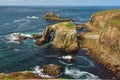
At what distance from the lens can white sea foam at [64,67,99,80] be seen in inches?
2185

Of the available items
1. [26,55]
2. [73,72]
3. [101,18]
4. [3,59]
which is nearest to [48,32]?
[26,55]

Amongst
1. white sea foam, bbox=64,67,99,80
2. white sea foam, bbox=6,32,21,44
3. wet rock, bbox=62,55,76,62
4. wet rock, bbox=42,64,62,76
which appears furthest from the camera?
white sea foam, bbox=6,32,21,44

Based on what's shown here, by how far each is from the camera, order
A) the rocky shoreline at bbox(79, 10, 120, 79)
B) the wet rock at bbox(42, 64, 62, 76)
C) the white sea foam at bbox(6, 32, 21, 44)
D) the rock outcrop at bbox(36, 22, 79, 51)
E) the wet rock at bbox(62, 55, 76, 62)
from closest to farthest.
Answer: the wet rock at bbox(42, 64, 62, 76) < the rocky shoreline at bbox(79, 10, 120, 79) < the wet rock at bbox(62, 55, 76, 62) < the rock outcrop at bbox(36, 22, 79, 51) < the white sea foam at bbox(6, 32, 21, 44)

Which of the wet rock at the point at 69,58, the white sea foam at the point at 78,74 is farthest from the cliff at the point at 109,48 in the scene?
the wet rock at the point at 69,58

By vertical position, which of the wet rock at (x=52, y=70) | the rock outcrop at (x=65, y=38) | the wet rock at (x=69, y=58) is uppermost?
the rock outcrop at (x=65, y=38)

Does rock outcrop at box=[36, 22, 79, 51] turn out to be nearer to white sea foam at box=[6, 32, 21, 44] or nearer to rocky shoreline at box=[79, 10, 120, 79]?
rocky shoreline at box=[79, 10, 120, 79]

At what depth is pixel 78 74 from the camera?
5716 cm

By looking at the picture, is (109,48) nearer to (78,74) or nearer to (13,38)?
(78,74)

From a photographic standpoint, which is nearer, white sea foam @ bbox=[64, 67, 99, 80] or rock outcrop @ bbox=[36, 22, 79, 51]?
white sea foam @ bbox=[64, 67, 99, 80]

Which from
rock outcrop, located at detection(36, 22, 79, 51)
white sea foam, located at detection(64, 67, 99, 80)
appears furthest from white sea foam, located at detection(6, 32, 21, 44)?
white sea foam, located at detection(64, 67, 99, 80)

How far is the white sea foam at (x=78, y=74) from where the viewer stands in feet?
182

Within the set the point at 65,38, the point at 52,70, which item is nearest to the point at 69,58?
the point at 65,38

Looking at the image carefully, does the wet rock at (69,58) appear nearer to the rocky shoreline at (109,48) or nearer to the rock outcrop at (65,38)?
the rock outcrop at (65,38)

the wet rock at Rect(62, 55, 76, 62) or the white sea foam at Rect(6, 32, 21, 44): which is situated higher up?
the white sea foam at Rect(6, 32, 21, 44)
